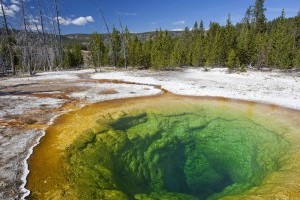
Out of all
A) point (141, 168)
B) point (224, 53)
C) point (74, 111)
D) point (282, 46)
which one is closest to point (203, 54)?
point (224, 53)

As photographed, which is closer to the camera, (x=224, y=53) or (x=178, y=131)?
(x=178, y=131)

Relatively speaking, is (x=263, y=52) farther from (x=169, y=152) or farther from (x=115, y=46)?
(x=169, y=152)

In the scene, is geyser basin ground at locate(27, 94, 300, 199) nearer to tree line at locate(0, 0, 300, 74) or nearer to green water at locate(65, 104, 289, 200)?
green water at locate(65, 104, 289, 200)

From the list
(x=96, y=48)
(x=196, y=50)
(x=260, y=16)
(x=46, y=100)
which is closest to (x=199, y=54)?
(x=196, y=50)

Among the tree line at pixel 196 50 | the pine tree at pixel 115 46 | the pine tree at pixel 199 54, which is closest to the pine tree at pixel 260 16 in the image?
the tree line at pixel 196 50

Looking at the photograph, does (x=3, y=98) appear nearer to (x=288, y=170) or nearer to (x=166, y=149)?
(x=166, y=149)

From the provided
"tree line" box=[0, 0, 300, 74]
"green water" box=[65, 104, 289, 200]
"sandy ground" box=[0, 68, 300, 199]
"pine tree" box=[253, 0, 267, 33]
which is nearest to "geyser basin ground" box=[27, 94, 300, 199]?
"green water" box=[65, 104, 289, 200]
